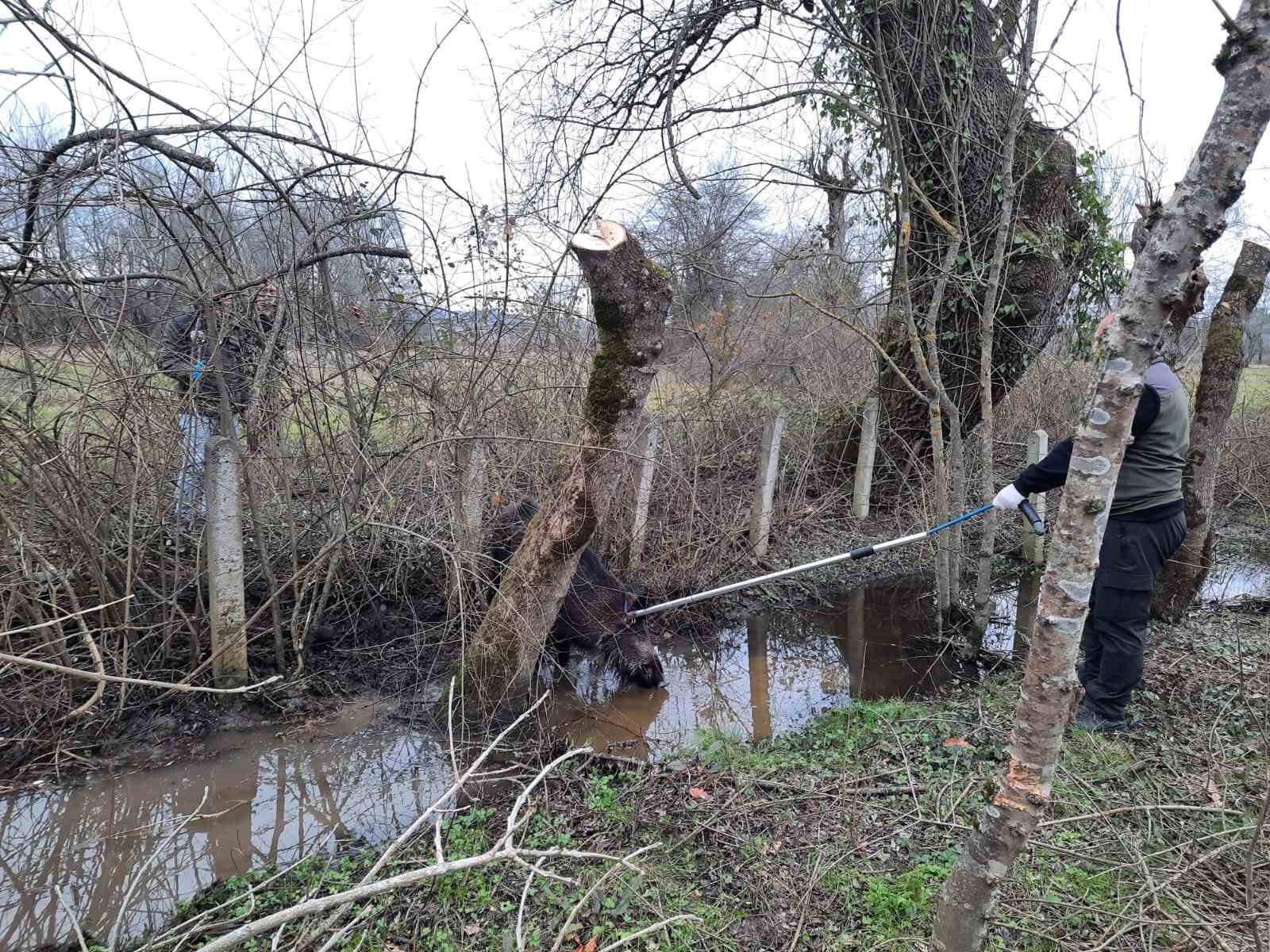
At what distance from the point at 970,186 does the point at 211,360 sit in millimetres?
5880

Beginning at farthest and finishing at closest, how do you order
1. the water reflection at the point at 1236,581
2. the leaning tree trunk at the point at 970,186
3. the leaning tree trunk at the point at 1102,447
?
the water reflection at the point at 1236,581 < the leaning tree trunk at the point at 970,186 < the leaning tree trunk at the point at 1102,447

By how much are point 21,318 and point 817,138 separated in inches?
200

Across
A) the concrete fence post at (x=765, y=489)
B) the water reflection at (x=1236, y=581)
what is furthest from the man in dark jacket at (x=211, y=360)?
the water reflection at (x=1236, y=581)

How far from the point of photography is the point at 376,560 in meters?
5.38

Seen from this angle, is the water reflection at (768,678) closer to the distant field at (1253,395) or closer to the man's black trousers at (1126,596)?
the man's black trousers at (1126,596)

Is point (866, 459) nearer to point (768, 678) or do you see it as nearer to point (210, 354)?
point (768, 678)

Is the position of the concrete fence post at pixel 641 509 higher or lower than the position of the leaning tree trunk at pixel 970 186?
lower

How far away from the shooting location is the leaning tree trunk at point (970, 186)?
4.79 m

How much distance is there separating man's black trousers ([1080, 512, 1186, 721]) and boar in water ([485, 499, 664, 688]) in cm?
273

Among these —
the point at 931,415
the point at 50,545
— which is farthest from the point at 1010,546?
the point at 50,545

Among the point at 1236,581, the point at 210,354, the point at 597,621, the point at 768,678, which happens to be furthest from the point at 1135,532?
the point at 210,354

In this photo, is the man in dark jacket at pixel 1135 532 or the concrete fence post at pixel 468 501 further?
the concrete fence post at pixel 468 501

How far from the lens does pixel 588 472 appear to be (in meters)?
3.64

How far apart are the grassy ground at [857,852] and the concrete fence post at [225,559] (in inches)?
63.9
